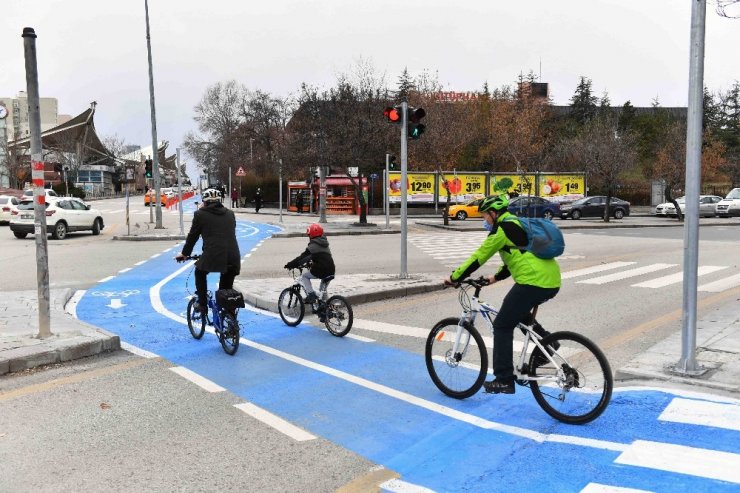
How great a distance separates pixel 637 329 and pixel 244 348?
5.22 metres

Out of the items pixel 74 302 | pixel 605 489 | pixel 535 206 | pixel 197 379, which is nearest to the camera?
pixel 605 489

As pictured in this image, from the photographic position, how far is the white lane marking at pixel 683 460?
394cm

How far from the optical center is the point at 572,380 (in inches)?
193

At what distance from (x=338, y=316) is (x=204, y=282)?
5.79 ft

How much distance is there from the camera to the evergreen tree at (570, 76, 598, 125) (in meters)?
88.9

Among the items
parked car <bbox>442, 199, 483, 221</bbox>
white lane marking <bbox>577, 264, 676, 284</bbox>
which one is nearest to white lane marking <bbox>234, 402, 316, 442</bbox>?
white lane marking <bbox>577, 264, 676, 284</bbox>

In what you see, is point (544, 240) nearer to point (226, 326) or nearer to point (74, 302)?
point (226, 326)

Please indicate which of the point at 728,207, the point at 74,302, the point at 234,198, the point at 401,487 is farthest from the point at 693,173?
the point at 234,198

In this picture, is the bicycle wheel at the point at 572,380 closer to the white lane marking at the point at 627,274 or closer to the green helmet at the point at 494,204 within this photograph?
the green helmet at the point at 494,204

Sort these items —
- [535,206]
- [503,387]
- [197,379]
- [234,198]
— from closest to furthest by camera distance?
[503,387]
[197,379]
[535,206]
[234,198]

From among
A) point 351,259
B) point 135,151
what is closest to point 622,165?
point 351,259

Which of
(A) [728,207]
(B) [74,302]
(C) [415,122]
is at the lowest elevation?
(B) [74,302]

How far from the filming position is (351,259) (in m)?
17.6

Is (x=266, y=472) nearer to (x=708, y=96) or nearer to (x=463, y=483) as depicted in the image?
(x=463, y=483)
